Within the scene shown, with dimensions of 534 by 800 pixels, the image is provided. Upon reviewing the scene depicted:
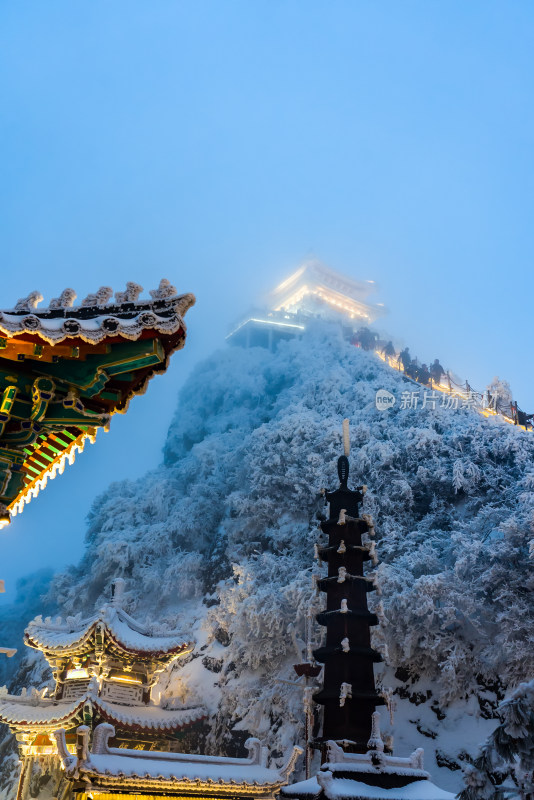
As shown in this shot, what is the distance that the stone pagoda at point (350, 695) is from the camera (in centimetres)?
938

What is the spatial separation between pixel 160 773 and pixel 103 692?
5.11 metres

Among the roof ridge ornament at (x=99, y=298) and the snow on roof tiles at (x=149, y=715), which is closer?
the roof ridge ornament at (x=99, y=298)

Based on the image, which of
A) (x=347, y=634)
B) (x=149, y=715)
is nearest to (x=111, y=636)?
(x=149, y=715)

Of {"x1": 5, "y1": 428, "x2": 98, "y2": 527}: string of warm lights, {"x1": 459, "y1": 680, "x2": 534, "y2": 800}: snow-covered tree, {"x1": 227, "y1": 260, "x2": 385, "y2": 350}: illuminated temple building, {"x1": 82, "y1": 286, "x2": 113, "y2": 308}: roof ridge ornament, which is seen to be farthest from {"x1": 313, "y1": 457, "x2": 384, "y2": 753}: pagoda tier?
{"x1": 227, "y1": 260, "x2": 385, "y2": 350}: illuminated temple building

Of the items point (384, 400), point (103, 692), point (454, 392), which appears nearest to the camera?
point (103, 692)

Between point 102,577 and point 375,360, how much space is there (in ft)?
67.1

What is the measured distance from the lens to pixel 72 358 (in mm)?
6414

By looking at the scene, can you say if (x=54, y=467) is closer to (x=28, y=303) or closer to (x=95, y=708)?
(x=28, y=303)

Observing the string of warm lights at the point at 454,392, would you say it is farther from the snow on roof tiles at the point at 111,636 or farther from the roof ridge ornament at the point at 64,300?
the roof ridge ornament at the point at 64,300

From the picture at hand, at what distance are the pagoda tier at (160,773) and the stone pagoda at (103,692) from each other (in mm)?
3196

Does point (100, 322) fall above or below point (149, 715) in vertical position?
above

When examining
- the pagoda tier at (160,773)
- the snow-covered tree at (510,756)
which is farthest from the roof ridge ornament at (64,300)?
the pagoda tier at (160,773)

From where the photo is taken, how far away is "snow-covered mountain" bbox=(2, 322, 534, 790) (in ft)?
61.6

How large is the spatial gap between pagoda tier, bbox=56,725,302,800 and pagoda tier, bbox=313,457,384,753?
55.9 inches
